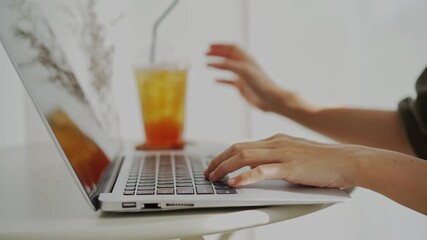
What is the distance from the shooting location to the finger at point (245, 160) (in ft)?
1.96

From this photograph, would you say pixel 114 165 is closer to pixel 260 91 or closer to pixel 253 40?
pixel 260 91

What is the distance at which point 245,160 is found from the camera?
0.60 meters

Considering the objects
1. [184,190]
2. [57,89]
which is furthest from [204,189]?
[57,89]

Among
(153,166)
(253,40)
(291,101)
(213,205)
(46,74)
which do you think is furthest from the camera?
(253,40)

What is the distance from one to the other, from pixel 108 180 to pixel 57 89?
0.14 metres

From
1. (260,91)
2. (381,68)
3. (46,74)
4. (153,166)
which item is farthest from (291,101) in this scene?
(46,74)

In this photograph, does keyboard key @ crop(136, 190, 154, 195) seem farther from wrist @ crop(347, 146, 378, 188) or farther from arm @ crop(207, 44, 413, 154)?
arm @ crop(207, 44, 413, 154)

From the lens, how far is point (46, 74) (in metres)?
0.67

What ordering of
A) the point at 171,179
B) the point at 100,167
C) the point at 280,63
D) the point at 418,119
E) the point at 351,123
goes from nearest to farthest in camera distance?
1. the point at 171,179
2. the point at 100,167
3. the point at 418,119
4. the point at 351,123
5. the point at 280,63

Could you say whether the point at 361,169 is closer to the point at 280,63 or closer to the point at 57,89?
the point at 57,89

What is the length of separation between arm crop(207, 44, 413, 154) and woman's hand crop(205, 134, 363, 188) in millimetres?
379

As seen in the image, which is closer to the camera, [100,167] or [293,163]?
[293,163]

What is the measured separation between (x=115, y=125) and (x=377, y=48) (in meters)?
→ 0.68

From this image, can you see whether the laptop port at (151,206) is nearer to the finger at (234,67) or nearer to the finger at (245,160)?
the finger at (245,160)
